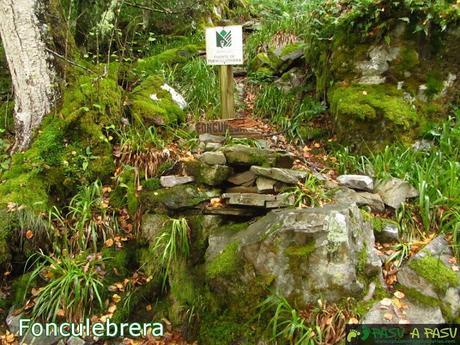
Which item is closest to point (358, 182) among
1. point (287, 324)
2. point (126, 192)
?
point (287, 324)

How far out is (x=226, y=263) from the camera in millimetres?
3469

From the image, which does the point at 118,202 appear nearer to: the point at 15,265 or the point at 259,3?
the point at 15,265

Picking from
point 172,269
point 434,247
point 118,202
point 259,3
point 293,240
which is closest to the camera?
point 293,240

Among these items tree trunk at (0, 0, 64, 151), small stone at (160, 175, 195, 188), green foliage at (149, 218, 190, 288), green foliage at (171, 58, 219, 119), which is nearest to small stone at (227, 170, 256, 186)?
small stone at (160, 175, 195, 188)

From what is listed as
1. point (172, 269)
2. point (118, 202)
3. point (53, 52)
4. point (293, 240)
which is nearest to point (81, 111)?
point (53, 52)

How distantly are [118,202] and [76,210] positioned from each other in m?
0.44

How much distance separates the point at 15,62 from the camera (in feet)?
15.4

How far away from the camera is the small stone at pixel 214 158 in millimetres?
4195

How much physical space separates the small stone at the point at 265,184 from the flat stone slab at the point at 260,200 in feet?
0.29

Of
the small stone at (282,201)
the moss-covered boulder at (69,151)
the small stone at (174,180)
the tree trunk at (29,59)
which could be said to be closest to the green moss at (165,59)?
the moss-covered boulder at (69,151)

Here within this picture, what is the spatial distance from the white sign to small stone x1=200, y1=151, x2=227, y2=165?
4.59 ft

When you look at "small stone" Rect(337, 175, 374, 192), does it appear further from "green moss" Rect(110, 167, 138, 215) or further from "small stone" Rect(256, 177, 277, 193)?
"green moss" Rect(110, 167, 138, 215)

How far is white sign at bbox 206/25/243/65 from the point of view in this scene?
4953mm

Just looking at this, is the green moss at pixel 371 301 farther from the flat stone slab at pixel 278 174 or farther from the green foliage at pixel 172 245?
the green foliage at pixel 172 245
